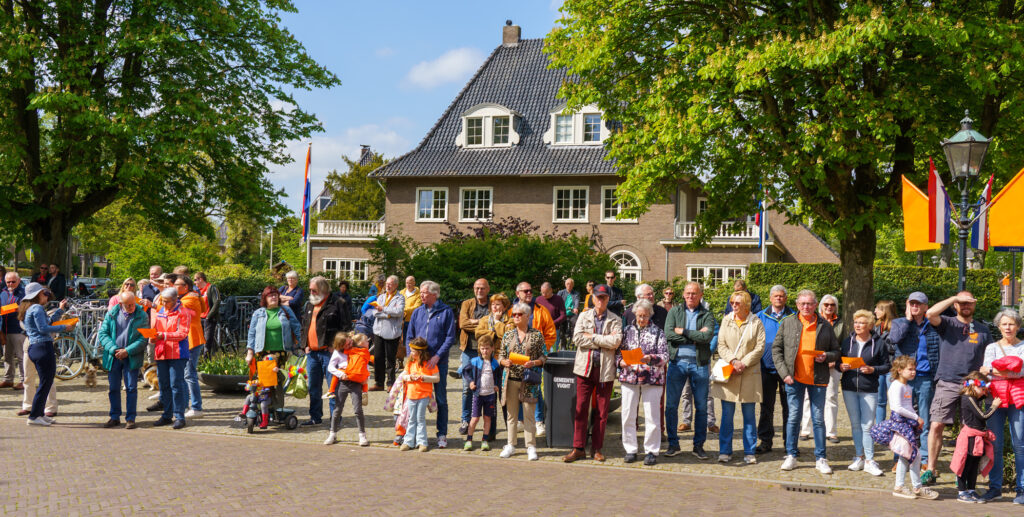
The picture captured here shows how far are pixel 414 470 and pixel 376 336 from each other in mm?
5153

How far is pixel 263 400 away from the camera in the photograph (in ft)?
32.6

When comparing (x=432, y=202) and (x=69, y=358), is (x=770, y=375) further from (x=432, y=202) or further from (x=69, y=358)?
(x=432, y=202)

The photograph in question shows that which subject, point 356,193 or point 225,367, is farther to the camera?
point 356,193

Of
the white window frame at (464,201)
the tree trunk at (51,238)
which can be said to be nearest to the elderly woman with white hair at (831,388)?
the tree trunk at (51,238)

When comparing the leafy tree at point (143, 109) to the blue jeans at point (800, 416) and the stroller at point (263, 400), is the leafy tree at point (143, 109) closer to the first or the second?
the stroller at point (263, 400)

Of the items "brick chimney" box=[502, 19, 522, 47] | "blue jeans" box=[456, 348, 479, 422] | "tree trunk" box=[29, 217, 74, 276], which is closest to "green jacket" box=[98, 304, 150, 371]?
"blue jeans" box=[456, 348, 479, 422]

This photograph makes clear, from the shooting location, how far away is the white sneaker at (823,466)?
26.0ft

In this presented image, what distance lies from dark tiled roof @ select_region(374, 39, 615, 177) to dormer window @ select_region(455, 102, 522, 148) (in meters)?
0.32

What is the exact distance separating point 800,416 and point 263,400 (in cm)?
611

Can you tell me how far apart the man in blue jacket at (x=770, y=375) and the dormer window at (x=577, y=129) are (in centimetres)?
2511

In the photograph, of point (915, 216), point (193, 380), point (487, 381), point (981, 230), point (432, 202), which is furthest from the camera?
point (432, 202)

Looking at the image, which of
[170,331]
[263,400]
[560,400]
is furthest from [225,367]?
[560,400]

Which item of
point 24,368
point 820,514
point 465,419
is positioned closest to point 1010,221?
point 820,514

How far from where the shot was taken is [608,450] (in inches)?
360
